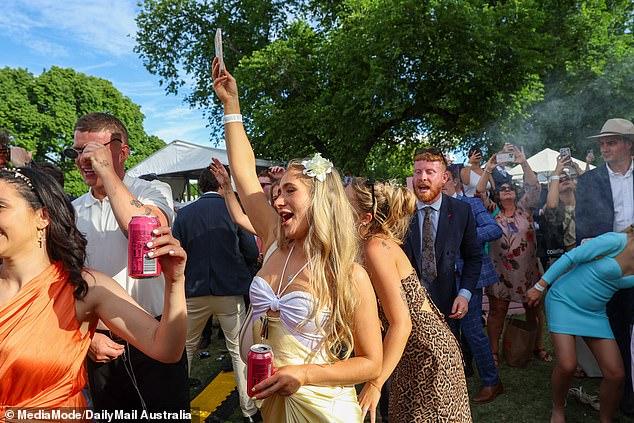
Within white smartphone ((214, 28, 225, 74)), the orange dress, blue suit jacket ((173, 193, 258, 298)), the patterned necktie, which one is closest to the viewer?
the orange dress

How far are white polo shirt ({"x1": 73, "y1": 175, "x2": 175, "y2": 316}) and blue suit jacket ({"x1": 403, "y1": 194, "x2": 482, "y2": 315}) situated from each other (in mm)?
2136

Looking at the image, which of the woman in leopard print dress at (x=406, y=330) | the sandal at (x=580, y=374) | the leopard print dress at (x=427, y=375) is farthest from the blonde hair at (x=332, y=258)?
the sandal at (x=580, y=374)

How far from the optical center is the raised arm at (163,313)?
1.71 metres

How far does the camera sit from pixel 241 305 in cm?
479

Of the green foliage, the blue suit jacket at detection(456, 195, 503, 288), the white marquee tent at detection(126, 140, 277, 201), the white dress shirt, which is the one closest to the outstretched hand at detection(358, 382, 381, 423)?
the white dress shirt

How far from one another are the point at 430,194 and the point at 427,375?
5.82 feet

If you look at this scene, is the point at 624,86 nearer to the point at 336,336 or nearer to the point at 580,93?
the point at 580,93

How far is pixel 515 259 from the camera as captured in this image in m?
5.41

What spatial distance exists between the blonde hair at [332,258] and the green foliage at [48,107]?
34448 millimetres

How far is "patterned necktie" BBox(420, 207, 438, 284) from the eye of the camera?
388 centimetres

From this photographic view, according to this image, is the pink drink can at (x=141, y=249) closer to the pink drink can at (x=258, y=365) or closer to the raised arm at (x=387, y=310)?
the pink drink can at (x=258, y=365)

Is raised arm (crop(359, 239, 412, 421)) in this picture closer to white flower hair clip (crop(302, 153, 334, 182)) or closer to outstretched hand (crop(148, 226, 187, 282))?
white flower hair clip (crop(302, 153, 334, 182))

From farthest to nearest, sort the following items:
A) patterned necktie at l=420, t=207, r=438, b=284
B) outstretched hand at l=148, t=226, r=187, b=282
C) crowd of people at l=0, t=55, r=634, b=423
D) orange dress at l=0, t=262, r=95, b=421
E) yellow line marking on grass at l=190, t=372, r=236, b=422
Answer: yellow line marking on grass at l=190, t=372, r=236, b=422
patterned necktie at l=420, t=207, r=438, b=284
crowd of people at l=0, t=55, r=634, b=423
orange dress at l=0, t=262, r=95, b=421
outstretched hand at l=148, t=226, r=187, b=282

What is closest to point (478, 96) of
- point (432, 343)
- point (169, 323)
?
point (432, 343)
